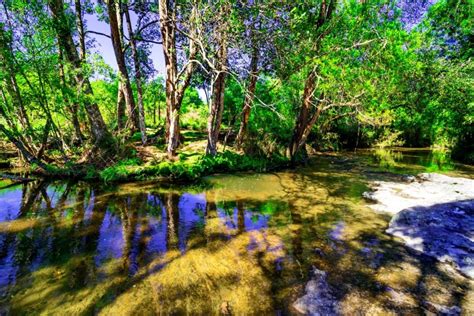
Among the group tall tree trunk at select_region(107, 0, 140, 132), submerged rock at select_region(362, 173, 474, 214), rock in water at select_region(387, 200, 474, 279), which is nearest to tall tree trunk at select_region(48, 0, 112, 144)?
tall tree trunk at select_region(107, 0, 140, 132)

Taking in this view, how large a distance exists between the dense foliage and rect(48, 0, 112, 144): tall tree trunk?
0.14ft

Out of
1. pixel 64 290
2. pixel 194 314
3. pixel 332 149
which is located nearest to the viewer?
pixel 194 314

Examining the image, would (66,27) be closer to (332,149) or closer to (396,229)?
(396,229)

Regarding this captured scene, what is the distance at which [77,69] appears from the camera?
920 centimetres

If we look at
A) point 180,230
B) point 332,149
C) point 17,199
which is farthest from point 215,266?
point 332,149

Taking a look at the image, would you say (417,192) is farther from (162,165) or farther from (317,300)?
(162,165)

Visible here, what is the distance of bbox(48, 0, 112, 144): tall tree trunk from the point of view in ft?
31.8

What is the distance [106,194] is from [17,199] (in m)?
2.48

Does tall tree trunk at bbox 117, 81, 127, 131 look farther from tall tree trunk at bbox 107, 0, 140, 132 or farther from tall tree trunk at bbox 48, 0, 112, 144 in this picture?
tall tree trunk at bbox 48, 0, 112, 144

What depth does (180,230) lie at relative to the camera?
5977 mm

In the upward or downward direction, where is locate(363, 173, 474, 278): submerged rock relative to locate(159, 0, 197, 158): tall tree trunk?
downward

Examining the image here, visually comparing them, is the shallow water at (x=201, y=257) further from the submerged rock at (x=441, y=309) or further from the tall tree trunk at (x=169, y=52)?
the tall tree trunk at (x=169, y=52)

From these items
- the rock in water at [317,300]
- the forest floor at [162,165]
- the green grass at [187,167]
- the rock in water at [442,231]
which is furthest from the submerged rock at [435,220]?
the forest floor at [162,165]

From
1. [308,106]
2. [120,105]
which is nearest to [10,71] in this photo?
[120,105]
